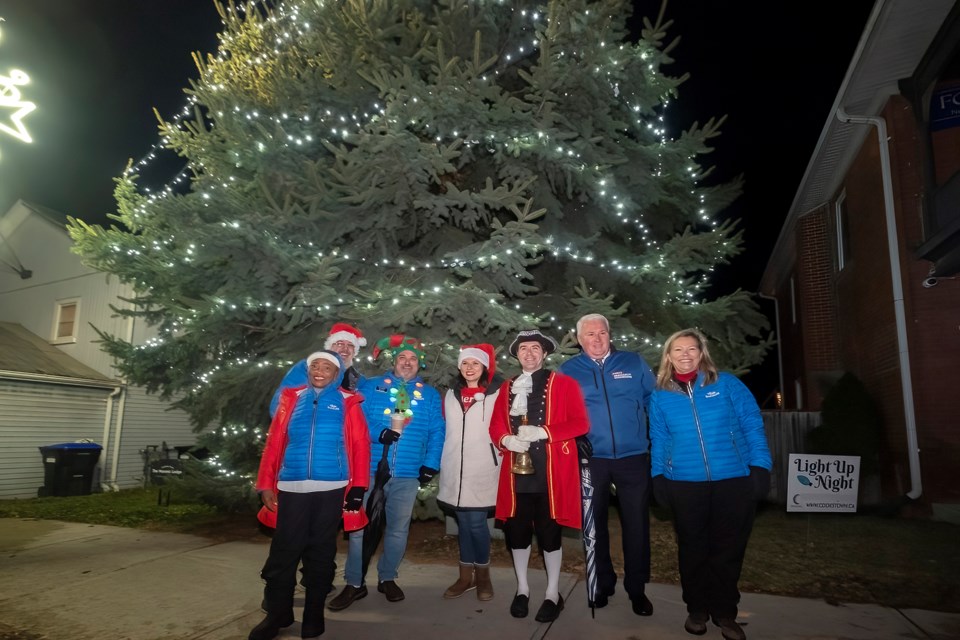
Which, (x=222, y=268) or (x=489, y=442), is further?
(x=222, y=268)

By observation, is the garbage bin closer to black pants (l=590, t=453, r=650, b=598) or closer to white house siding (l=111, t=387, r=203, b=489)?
white house siding (l=111, t=387, r=203, b=489)

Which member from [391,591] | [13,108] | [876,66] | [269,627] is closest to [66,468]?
[13,108]

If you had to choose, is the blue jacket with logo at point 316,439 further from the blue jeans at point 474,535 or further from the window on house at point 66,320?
the window on house at point 66,320

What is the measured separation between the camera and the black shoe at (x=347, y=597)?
13.2ft

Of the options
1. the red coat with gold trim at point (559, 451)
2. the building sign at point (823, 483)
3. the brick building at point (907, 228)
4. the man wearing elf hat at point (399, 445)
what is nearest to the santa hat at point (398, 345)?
the man wearing elf hat at point (399, 445)

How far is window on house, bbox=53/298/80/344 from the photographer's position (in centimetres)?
1521

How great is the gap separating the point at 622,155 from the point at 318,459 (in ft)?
15.0

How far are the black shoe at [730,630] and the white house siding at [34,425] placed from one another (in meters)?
14.4

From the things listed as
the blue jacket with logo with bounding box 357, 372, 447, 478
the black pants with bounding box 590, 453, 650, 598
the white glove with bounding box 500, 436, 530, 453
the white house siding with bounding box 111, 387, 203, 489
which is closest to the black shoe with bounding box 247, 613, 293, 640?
the blue jacket with logo with bounding box 357, 372, 447, 478

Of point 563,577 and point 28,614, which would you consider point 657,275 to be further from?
point 28,614

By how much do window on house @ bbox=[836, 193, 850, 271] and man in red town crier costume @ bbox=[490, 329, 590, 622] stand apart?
35.4 ft

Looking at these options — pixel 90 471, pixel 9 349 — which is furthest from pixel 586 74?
pixel 9 349

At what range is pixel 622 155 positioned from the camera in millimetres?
6332

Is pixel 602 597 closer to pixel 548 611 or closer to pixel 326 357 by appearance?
pixel 548 611
